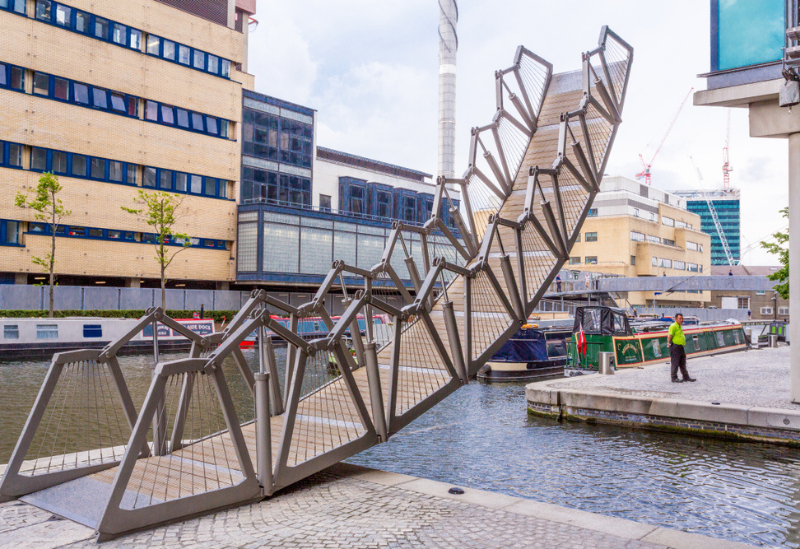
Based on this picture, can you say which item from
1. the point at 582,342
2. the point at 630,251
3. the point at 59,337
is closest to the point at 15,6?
the point at 59,337

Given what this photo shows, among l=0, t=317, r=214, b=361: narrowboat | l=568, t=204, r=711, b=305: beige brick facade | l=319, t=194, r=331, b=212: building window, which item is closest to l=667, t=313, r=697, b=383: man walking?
l=0, t=317, r=214, b=361: narrowboat

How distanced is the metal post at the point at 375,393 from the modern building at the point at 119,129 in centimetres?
3234

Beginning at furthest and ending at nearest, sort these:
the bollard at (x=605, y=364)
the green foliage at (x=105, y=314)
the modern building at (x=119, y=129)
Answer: the modern building at (x=119, y=129) → the green foliage at (x=105, y=314) → the bollard at (x=605, y=364)

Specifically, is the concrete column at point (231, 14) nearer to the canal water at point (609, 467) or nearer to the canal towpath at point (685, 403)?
the canal water at point (609, 467)

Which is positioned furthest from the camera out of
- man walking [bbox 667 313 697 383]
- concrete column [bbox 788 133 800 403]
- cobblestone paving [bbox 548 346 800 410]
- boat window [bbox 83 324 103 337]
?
boat window [bbox 83 324 103 337]

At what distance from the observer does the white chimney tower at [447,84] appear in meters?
92.5

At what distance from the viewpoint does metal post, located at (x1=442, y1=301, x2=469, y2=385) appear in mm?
8750

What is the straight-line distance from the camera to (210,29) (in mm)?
42625

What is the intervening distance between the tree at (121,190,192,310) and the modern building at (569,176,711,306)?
63.4m

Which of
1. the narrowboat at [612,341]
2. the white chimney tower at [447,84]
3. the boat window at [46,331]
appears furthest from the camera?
the white chimney tower at [447,84]

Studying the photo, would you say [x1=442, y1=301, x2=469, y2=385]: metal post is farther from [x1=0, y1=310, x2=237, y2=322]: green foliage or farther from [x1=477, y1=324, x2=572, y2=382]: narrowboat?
[x1=0, y1=310, x2=237, y2=322]: green foliage

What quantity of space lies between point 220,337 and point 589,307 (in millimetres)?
14824

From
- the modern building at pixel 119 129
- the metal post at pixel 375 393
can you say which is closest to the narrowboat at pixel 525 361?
the metal post at pixel 375 393

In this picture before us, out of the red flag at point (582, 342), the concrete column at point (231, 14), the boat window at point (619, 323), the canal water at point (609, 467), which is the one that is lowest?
the canal water at point (609, 467)
